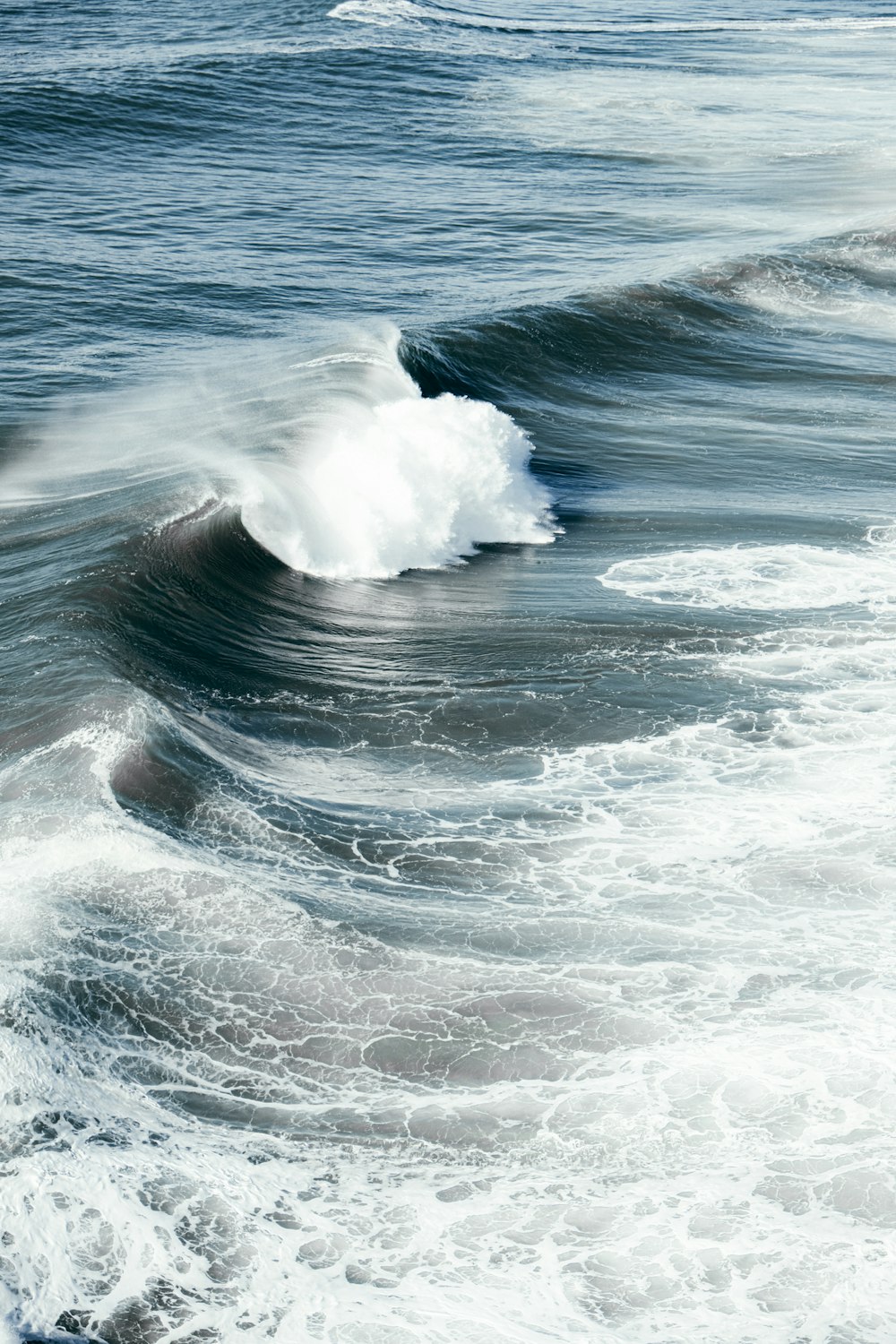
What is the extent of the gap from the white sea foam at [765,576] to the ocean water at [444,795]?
6 cm

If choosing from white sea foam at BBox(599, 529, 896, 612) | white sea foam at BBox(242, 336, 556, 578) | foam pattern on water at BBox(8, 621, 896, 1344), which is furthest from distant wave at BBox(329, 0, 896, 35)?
foam pattern on water at BBox(8, 621, 896, 1344)

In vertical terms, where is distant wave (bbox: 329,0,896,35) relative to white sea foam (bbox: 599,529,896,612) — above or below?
above

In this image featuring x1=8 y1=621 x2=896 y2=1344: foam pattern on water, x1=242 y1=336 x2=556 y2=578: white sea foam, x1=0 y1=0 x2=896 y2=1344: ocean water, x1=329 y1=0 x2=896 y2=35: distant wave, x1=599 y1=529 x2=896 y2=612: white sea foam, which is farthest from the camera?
x1=329 y1=0 x2=896 y2=35: distant wave

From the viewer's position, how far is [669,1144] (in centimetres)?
685

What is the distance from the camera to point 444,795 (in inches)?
381

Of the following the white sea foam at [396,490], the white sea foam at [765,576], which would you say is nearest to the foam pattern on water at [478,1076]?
the white sea foam at [765,576]

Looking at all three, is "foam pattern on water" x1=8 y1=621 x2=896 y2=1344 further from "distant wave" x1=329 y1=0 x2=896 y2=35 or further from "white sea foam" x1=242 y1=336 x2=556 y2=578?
"distant wave" x1=329 y1=0 x2=896 y2=35

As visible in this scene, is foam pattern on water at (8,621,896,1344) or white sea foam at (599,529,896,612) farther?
white sea foam at (599,529,896,612)

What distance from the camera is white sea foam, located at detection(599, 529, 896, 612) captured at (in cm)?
1257

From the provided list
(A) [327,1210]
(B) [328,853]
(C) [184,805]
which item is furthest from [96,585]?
(A) [327,1210]

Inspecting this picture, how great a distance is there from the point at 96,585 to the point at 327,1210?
7.04 m

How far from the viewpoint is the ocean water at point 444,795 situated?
6359 millimetres

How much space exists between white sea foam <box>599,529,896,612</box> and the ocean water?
6 centimetres

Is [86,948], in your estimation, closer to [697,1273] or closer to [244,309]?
[697,1273]
